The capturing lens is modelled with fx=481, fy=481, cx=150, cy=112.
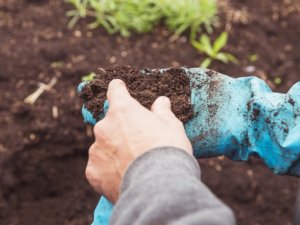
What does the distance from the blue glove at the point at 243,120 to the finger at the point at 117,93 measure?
99mm

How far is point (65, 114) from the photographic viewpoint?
2135mm

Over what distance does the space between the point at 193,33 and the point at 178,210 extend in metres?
1.82

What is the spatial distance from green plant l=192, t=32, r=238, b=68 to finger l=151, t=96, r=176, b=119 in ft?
4.10

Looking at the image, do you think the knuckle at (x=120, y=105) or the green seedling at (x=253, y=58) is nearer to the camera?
the knuckle at (x=120, y=105)

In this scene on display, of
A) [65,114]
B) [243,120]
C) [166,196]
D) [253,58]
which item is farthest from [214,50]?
[166,196]

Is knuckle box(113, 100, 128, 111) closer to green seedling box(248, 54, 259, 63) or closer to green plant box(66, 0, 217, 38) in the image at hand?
green plant box(66, 0, 217, 38)

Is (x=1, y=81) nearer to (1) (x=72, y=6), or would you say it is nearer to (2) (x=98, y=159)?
(1) (x=72, y=6)

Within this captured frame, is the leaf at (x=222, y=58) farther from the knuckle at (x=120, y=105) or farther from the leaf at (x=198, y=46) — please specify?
the knuckle at (x=120, y=105)

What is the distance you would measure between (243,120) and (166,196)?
0.57m

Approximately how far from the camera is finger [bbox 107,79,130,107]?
3.92 ft

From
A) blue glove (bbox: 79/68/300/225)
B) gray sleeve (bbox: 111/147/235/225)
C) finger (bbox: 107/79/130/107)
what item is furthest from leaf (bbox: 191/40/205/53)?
gray sleeve (bbox: 111/147/235/225)

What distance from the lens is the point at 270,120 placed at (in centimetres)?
133

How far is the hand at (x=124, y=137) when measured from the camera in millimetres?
1050

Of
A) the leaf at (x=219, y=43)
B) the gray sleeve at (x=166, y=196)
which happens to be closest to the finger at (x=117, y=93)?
the gray sleeve at (x=166, y=196)
